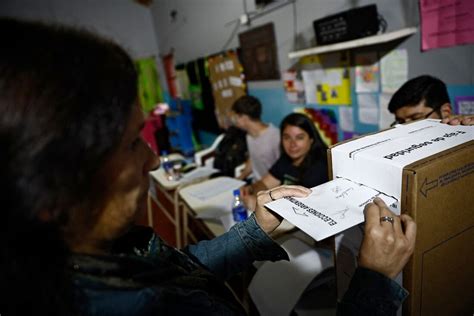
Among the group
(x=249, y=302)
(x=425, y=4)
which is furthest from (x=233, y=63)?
(x=249, y=302)

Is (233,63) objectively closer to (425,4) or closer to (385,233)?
(425,4)

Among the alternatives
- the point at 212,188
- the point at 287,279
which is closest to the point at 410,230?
the point at 287,279

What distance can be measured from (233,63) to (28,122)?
10.6 ft

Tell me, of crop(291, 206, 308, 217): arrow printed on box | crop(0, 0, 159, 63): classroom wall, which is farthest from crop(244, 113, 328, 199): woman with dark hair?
crop(0, 0, 159, 63): classroom wall

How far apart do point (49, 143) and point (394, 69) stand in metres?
1.85

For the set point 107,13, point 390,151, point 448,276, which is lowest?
point 448,276

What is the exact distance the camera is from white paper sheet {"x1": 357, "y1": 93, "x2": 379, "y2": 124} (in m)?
1.93

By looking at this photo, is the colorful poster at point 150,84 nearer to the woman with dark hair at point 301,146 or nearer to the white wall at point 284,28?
the white wall at point 284,28

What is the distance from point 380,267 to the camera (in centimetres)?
55

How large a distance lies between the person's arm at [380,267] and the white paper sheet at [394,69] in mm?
1420

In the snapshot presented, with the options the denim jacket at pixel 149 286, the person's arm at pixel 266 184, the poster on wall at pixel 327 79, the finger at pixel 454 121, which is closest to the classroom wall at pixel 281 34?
the poster on wall at pixel 327 79

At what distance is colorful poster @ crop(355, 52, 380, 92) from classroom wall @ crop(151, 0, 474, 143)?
136 millimetres

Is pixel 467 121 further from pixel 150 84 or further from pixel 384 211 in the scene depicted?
pixel 150 84

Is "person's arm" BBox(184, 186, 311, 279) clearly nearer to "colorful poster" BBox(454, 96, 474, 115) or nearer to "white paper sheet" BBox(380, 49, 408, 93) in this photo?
"colorful poster" BBox(454, 96, 474, 115)
